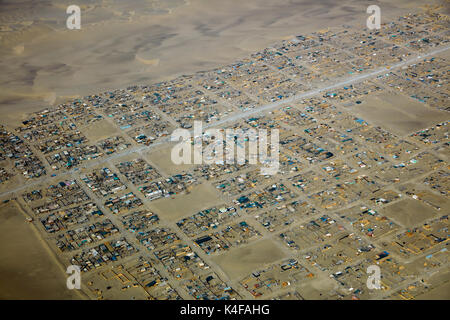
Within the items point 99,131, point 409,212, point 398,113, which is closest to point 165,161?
point 99,131

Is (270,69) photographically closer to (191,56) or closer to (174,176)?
(191,56)

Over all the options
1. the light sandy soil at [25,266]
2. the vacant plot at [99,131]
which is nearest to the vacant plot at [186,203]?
the light sandy soil at [25,266]

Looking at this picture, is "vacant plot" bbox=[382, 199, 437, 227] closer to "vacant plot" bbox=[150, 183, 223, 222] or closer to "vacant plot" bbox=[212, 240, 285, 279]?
"vacant plot" bbox=[212, 240, 285, 279]

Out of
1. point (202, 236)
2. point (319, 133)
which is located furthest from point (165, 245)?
point (319, 133)

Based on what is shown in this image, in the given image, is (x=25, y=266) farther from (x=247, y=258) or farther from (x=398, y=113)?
(x=398, y=113)

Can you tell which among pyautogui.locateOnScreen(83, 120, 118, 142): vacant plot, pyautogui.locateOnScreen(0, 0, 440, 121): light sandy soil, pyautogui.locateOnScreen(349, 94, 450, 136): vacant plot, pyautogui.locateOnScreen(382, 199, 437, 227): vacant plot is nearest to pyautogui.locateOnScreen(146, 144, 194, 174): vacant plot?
pyautogui.locateOnScreen(83, 120, 118, 142): vacant plot

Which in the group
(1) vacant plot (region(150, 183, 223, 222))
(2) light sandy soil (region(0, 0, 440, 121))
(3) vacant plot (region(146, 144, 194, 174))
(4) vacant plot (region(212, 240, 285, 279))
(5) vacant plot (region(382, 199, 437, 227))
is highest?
(2) light sandy soil (region(0, 0, 440, 121))
